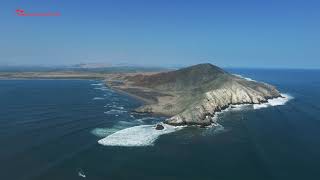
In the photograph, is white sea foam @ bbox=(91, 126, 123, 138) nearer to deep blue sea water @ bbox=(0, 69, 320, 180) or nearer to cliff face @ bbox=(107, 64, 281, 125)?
deep blue sea water @ bbox=(0, 69, 320, 180)

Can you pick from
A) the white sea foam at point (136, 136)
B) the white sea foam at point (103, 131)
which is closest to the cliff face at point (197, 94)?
the white sea foam at point (136, 136)

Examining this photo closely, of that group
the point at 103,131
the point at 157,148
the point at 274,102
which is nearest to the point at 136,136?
the point at 103,131

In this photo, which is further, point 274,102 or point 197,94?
point 274,102

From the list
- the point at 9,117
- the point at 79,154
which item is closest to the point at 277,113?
the point at 79,154

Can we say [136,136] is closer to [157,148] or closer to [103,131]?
[103,131]

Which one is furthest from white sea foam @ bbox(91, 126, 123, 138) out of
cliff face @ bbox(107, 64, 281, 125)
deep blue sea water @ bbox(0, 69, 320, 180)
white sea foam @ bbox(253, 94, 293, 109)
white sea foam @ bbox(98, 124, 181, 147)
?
white sea foam @ bbox(253, 94, 293, 109)
